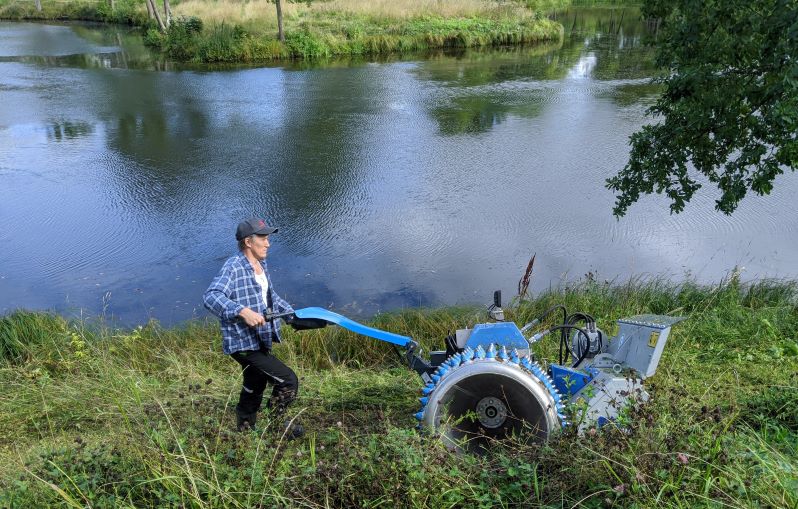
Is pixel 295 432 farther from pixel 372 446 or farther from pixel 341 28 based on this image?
pixel 341 28

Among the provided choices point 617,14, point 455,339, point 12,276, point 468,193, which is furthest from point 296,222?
point 617,14

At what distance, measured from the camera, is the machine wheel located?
3129mm

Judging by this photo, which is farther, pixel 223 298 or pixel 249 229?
pixel 249 229

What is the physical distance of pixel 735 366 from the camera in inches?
181

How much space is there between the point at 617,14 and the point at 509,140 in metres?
29.1

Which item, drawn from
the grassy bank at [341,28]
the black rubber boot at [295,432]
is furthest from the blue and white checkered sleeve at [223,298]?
the grassy bank at [341,28]

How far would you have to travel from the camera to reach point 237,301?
343 cm

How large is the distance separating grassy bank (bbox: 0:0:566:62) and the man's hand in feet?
72.0

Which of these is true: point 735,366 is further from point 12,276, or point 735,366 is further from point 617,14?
point 617,14

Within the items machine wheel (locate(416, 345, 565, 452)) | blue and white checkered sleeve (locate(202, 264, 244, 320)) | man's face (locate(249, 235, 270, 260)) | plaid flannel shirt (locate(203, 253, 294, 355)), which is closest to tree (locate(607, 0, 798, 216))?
machine wheel (locate(416, 345, 565, 452))

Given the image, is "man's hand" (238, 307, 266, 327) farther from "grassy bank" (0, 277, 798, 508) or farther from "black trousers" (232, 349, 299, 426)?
"grassy bank" (0, 277, 798, 508)

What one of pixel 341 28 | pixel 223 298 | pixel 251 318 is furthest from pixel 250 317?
pixel 341 28

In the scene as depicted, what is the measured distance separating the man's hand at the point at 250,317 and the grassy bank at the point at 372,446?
0.50 meters

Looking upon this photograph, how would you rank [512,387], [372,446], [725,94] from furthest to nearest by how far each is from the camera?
[725,94] < [512,387] < [372,446]
